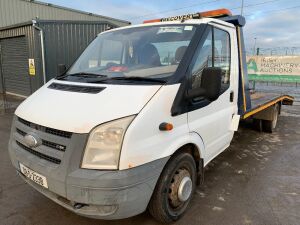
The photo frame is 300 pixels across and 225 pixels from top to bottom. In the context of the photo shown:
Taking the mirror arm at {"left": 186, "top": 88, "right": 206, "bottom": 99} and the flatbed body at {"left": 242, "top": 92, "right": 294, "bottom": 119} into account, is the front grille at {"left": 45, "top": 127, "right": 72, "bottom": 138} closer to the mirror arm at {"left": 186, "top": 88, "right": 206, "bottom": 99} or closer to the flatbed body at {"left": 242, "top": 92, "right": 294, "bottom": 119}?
the mirror arm at {"left": 186, "top": 88, "right": 206, "bottom": 99}

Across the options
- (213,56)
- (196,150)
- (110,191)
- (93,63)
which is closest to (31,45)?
(93,63)

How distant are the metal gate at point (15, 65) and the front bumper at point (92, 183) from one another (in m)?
10.5

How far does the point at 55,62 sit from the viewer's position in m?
10.9

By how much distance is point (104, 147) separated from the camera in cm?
221

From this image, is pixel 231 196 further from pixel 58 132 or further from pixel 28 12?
pixel 28 12

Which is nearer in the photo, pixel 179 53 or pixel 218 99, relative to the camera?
pixel 179 53

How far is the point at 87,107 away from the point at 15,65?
12.1 m

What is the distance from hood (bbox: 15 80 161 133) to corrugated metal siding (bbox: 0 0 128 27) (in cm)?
1762

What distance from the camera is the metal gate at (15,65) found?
38.8 feet

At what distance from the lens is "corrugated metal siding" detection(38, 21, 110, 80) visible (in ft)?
34.4

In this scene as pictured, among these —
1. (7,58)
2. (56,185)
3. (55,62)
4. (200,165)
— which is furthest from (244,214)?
(7,58)

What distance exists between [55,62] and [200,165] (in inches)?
368

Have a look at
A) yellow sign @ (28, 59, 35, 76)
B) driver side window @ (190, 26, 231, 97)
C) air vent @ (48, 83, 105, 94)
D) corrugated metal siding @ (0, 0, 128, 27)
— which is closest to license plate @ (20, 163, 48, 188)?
air vent @ (48, 83, 105, 94)

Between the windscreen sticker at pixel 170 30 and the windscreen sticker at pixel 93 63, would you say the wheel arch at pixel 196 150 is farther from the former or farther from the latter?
the windscreen sticker at pixel 93 63
